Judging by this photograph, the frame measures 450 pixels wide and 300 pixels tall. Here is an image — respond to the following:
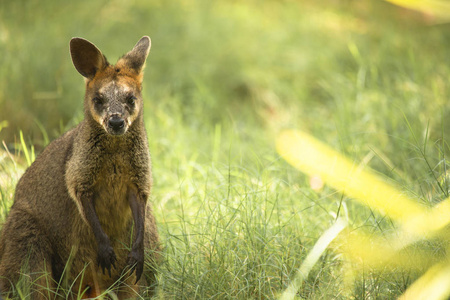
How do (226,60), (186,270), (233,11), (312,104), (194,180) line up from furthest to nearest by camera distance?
1. (233,11)
2. (226,60)
3. (312,104)
4. (194,180)
5. (186,270)

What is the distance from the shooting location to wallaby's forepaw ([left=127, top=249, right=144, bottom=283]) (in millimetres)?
3512

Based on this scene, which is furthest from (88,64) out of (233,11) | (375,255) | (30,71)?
(233,11)

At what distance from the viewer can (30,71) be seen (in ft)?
20.4

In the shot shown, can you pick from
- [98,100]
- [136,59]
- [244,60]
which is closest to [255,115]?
[244,60]

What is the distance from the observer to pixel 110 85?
138 inches

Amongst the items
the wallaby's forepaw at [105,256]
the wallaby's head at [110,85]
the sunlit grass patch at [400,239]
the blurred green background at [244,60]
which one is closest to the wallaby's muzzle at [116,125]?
the wallaby's head at [110,85]

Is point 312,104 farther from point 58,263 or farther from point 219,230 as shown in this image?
point 58,263

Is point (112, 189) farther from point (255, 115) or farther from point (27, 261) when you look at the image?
point (255, 115)

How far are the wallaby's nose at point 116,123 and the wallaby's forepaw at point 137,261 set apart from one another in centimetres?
73

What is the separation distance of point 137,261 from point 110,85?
3.39 feet

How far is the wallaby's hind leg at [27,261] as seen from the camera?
339cm

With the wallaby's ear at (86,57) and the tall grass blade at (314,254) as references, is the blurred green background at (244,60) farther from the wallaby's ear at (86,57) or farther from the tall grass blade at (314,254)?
the tall grass blade at (314,254)

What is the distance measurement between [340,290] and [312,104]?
14.0ft

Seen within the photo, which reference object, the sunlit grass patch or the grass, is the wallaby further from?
the sunlit grass patch
